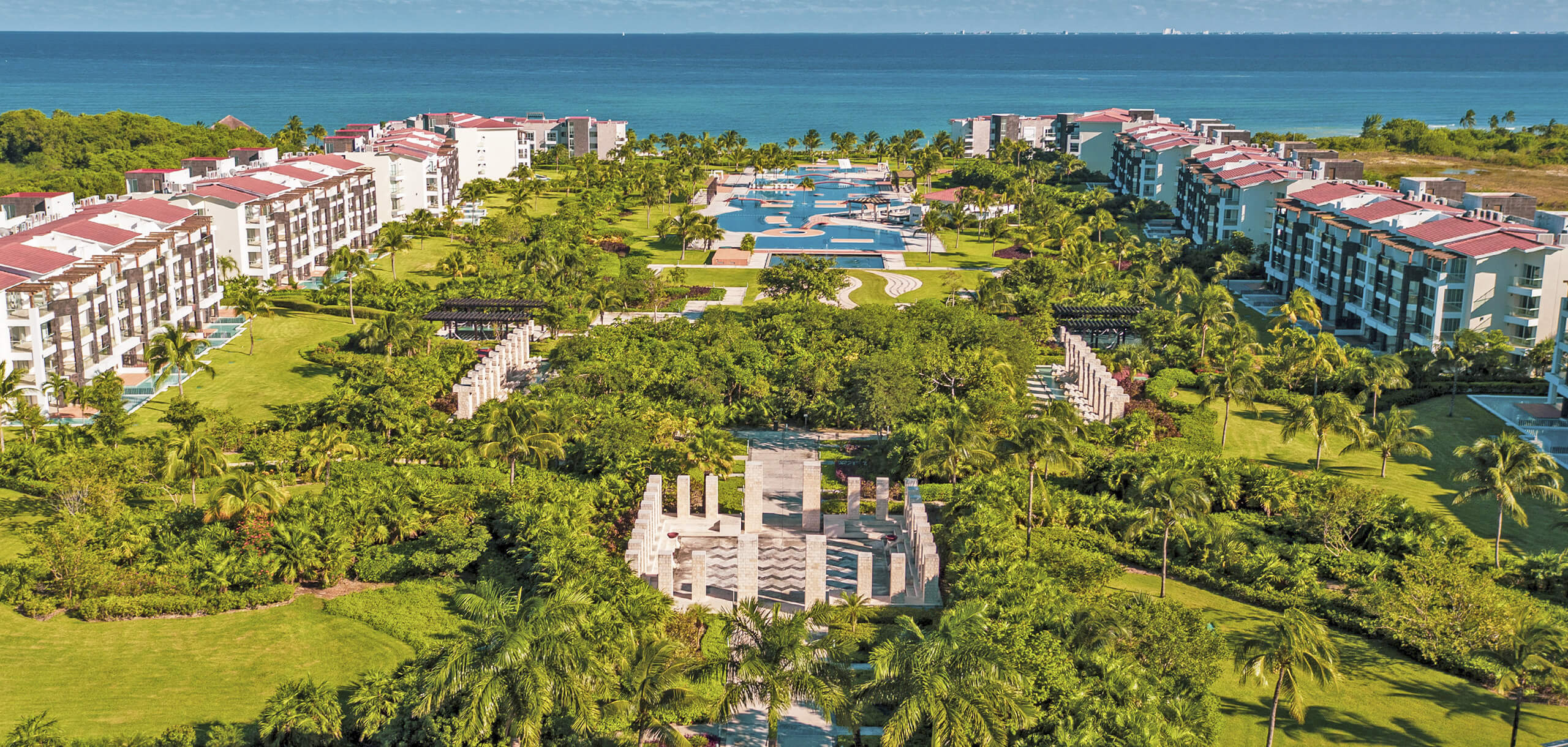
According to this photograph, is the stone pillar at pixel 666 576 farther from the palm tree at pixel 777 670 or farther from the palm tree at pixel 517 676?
the palm tree at pixel 517 676

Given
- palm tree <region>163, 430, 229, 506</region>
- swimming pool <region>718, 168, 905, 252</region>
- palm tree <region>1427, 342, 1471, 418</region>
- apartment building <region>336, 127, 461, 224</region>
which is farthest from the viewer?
swimming pool <region>718, 168, 905, 252</region>

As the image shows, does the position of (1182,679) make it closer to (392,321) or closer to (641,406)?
(641,406)

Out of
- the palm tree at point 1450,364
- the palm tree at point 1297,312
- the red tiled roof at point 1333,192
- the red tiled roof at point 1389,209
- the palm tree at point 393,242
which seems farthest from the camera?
the palm tree at point 393,242

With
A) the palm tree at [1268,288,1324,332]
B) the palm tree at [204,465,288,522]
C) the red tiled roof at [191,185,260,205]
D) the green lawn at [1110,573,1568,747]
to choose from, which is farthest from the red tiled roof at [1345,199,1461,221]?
the red tiled roof at [191,185,260,205]

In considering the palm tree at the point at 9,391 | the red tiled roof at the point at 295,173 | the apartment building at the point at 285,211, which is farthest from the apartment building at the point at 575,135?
the palm tree at the point at 9,391

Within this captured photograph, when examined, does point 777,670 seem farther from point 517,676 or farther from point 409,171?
point 409,171

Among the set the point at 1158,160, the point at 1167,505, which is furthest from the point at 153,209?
the point at 1158,160

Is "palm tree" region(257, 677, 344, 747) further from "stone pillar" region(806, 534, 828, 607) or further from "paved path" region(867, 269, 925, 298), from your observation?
"paved path" region(867, 269, 925, 298)
